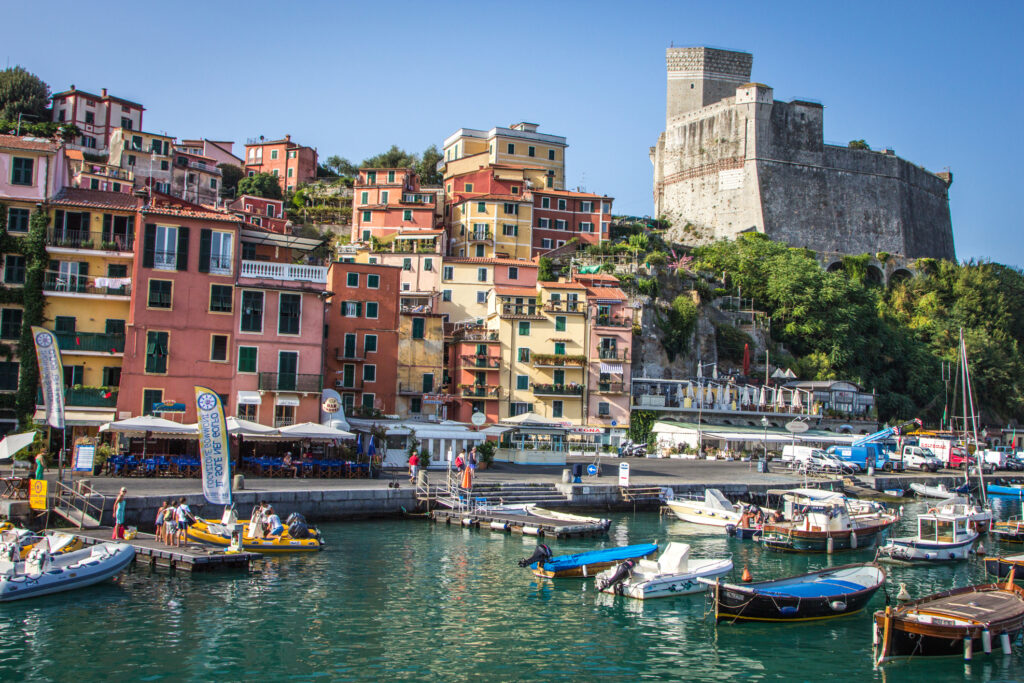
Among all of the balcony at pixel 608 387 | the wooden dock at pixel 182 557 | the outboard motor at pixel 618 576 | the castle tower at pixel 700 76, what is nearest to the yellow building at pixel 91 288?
the wooden dock at pixel 182 557

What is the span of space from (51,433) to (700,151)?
75.0m

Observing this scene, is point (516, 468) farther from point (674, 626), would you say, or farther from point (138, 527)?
point (674, 626)

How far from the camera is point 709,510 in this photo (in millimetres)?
37531

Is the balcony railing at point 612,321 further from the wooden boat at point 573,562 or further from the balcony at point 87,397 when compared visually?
the wooden boat at point 573,562

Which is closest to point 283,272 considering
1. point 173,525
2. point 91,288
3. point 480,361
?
point 91,288

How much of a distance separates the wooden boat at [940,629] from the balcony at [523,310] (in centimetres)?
3793

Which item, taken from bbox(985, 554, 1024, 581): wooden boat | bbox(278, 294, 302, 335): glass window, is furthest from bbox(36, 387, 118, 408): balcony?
bbox(985, 554, 1024, 581): wooden boat

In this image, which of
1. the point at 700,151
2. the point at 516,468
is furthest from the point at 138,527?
the point at 700,151

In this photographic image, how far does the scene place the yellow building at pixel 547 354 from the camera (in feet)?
188

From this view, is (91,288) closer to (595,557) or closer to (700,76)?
(595,557)

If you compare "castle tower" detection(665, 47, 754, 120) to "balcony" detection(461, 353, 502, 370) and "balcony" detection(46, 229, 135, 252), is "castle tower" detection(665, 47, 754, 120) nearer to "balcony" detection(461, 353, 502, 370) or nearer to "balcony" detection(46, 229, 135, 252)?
"balcony" detection(461, 353, 502, 370)

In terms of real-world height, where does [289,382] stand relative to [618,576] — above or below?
above

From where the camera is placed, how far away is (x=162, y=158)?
8262 centimetres

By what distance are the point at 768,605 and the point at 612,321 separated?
121ft
